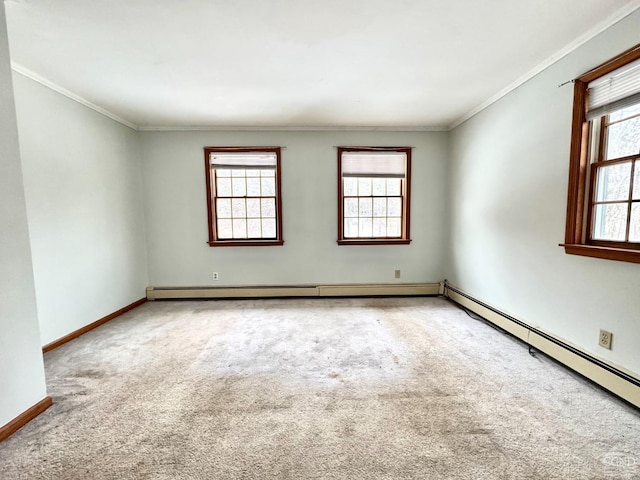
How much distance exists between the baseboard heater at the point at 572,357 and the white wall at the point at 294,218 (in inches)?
53.6

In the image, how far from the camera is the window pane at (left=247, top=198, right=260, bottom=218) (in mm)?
4121

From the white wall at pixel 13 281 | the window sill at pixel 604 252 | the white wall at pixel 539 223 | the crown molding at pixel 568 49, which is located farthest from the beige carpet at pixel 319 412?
the crown molding at pixel 568 49

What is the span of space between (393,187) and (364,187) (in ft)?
1.53

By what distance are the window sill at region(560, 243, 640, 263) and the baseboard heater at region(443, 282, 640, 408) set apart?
0.76 metres

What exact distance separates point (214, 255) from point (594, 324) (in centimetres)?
430

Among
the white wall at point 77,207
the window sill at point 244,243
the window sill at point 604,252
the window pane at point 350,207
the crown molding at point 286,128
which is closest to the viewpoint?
the window sill at point 604,252

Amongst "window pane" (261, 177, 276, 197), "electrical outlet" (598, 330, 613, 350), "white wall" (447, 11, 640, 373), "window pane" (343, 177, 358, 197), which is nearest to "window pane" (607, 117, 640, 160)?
"white wall" (447, 11, 640, 373)

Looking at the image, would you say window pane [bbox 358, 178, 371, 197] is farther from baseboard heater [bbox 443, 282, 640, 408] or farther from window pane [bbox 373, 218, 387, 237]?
baseboard heater [bbox 443, 282, 640, 408]

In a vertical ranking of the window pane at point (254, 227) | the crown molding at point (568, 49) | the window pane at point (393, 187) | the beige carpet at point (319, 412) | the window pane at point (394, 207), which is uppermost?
the crown molding at point (568, 49)

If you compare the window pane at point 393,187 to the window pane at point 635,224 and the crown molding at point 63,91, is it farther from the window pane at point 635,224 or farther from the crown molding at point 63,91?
the crown molding at point 63,91

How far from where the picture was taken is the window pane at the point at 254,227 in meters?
4.17

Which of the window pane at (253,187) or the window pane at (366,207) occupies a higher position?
the window pane at (253,187)

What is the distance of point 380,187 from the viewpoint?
13.7 ft

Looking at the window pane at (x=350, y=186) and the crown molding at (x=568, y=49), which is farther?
the window pane at (x=350, y=186)
